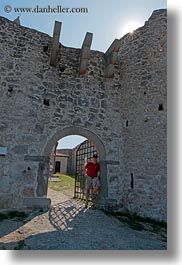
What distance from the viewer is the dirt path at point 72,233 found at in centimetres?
321

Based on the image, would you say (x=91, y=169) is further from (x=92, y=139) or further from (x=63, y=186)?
Result: (x=63, y=186)

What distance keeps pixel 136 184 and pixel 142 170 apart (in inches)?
13.4

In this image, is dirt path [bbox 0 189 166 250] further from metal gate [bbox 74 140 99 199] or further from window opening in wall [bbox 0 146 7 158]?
metal gate [bbox 74 140 99 199]

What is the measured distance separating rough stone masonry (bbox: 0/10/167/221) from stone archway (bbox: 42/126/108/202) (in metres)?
0.02

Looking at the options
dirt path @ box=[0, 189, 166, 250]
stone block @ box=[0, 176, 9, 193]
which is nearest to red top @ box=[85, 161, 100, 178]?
dirt path @ box=[0, 189, 166, 250]

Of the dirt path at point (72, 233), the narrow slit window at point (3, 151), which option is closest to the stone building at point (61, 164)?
the narrow slit window at point (3, 151)

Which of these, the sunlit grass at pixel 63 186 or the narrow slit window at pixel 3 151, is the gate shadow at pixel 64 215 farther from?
the sunlit grass at pixel 63 186

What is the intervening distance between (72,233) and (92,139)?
235cm

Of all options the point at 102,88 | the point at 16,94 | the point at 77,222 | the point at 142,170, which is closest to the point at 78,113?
the point at 102,88

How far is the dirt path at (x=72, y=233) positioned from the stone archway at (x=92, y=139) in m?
0.78

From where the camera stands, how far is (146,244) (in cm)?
346

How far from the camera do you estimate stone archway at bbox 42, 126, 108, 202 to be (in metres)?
5.14

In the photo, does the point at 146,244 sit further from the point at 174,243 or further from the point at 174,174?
the point at 174,174

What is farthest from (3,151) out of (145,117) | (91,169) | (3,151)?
(145,117)
